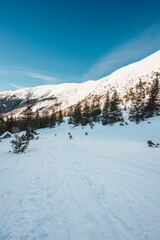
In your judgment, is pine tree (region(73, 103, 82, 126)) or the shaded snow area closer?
the shaded snow area

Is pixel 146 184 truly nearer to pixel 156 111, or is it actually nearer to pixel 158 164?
pixel 158 164

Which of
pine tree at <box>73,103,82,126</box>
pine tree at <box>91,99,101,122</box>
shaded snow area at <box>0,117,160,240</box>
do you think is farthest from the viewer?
pine tree at <box>73,103,82,126</box>

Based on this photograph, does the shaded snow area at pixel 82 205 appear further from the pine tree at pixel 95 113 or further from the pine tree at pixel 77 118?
the pine tree at pixel 77 118

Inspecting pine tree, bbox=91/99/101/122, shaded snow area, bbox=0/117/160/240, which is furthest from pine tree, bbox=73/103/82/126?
shaded snow area, bbox=0/117/160/240

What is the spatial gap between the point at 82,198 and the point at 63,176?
1.59 m

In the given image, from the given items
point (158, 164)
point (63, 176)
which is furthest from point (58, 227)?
point (158, 164)

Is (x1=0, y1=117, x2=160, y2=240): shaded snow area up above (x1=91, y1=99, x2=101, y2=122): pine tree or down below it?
below

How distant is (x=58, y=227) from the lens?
197 centimetres

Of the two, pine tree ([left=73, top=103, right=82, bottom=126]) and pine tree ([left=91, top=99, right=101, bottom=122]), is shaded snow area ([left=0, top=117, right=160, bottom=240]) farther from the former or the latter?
pine tree ([left=73, top=103, right=82, bottom=126])

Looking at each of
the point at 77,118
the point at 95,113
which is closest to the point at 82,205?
the point at 77,118

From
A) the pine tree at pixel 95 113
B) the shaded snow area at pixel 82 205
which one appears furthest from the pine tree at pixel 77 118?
the shaded snow area at pixel 82 205

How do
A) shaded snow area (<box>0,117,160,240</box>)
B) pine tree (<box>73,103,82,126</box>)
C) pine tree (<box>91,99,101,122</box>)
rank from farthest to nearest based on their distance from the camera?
pine tree (<box>73,103,82,126</box>) < pine tree (<box>91,99,101,122</box>) < shaded snow area (<box>0,117,160,240</box>)

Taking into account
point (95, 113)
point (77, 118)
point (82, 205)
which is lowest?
point (82, 205)

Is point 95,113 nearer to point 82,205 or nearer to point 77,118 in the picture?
point 77,118
